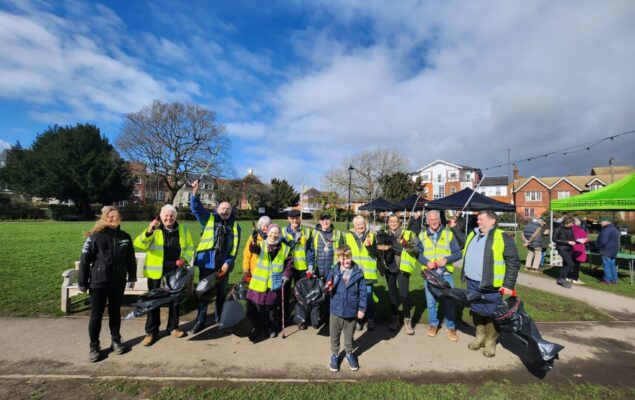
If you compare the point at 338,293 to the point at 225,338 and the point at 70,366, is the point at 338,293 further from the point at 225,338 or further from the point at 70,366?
the point at 70,366

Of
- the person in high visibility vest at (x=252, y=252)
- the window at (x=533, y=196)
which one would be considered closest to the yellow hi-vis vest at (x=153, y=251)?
the person in high visibility vest at (x=252, y=252)

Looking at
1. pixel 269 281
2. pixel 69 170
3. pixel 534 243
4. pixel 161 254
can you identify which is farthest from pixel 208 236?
pixel 69 170

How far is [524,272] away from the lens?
9.62 metres

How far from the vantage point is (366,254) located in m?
4.40

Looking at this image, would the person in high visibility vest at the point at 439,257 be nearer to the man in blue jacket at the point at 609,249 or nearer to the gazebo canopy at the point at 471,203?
the man in blue jacket at the point at 609,249

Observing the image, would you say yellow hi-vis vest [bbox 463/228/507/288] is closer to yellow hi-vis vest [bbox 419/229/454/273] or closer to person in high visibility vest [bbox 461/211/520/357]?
person in high visibility vest [bbox 461/211/520/357]

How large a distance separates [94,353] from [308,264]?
290 cm

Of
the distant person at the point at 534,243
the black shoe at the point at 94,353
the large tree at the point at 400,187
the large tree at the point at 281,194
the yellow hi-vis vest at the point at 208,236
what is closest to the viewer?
the black shoe at the point at 94,353

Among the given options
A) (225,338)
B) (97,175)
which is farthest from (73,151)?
(225,338)

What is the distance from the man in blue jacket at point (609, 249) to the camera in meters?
8.15

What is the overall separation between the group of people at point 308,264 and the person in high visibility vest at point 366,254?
0.02m

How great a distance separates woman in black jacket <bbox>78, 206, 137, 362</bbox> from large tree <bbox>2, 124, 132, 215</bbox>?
126 feet

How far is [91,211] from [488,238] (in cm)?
4421

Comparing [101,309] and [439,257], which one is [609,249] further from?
[101,309]
